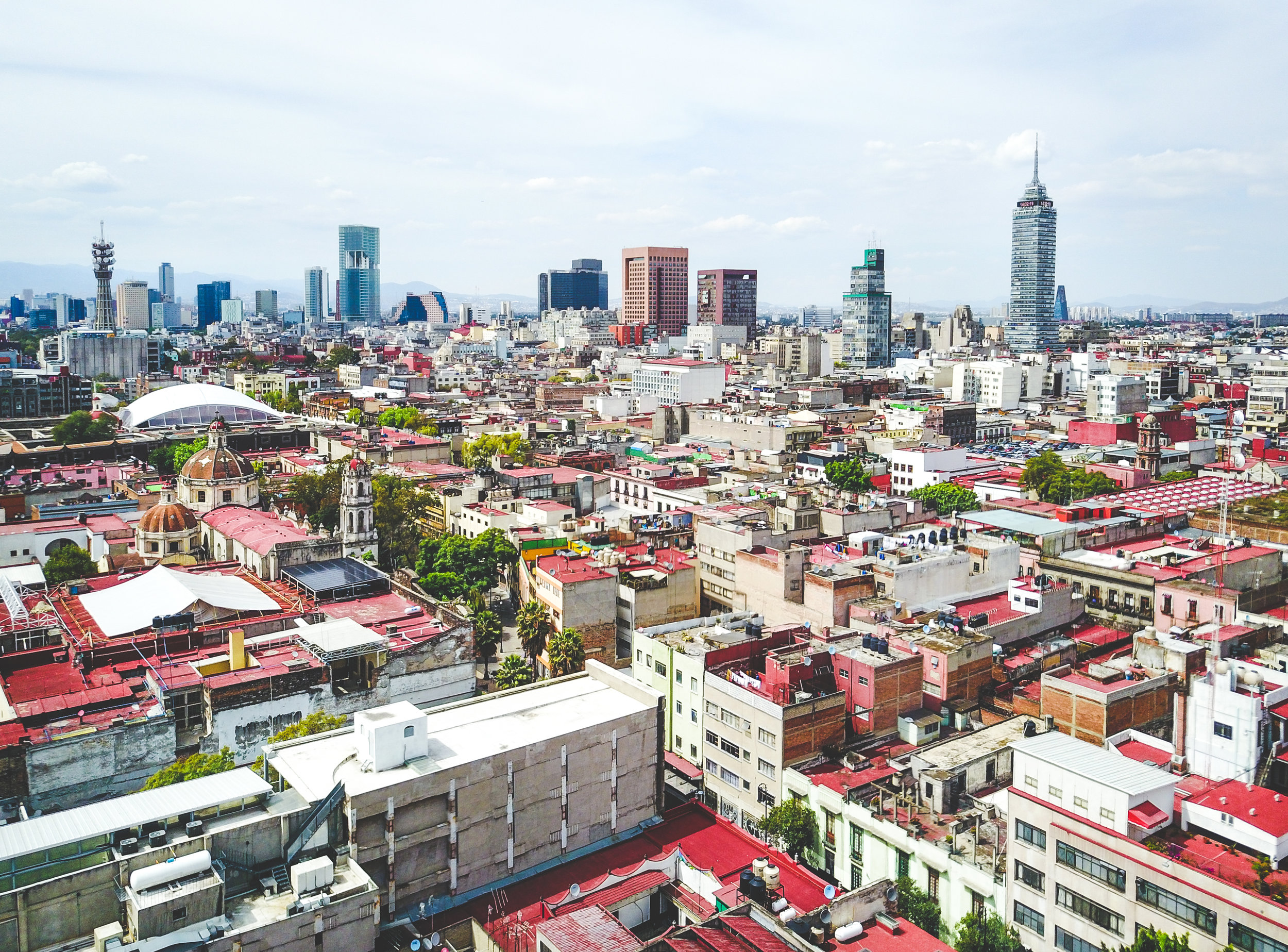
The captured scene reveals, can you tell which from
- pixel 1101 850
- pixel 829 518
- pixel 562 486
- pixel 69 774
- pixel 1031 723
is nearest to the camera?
pixel 1101 850

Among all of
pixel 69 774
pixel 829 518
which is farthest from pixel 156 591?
pixel 829 518

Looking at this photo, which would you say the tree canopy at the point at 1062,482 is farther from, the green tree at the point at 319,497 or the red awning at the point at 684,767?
the green tree at the point at 319,497

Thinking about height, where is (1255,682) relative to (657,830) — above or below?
above

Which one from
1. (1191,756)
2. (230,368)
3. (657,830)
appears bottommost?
(657,830)

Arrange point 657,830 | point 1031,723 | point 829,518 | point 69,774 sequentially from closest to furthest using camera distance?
point 657,830
point 69,774
point 1031,723
point 829,518

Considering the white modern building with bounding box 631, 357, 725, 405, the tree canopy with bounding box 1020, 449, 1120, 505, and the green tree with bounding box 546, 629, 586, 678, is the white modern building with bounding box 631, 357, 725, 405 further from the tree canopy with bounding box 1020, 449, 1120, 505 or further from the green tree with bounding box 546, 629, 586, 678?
the green tree with bounding box 546, 629, 586, 678

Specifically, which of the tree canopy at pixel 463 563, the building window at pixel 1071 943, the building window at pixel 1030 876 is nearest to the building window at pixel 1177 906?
the building window at pixel 1071 943

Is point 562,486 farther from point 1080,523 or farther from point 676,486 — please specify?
point 1080,523
